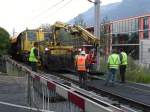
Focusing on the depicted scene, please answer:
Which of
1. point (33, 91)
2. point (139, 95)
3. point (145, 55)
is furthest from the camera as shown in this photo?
point (145, 55)

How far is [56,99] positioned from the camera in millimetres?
9266

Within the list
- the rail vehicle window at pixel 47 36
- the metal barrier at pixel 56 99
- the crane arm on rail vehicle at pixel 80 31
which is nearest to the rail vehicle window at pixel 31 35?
the rail vehicle window at pixel 47 36

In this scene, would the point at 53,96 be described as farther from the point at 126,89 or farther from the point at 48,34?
the point at 48,34

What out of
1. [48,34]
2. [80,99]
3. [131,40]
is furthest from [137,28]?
[80,99]

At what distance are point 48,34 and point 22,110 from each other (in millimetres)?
25565

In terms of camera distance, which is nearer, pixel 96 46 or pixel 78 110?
pixel 78 110

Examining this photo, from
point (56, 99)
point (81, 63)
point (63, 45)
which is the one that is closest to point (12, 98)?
point (81, 63)

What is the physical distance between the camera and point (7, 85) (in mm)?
20859

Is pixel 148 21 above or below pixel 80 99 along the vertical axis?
above

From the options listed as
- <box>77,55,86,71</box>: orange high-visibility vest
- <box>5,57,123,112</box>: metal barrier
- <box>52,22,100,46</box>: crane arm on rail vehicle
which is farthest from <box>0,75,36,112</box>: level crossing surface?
<box>52,22,100,46</box>: crane arm on rail vehicle

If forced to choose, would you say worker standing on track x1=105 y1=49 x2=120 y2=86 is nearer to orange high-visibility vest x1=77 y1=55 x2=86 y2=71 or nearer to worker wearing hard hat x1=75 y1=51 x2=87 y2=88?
worker wearing hard hat x1=75 y1=51 x2=87 y2=88

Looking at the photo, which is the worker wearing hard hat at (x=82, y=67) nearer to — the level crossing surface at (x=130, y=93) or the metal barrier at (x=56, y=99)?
the level crossing surface at (x=130, y=93)

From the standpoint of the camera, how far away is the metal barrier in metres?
6.43

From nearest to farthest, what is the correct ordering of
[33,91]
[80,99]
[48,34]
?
[80,99], [33,91], [48,34]
